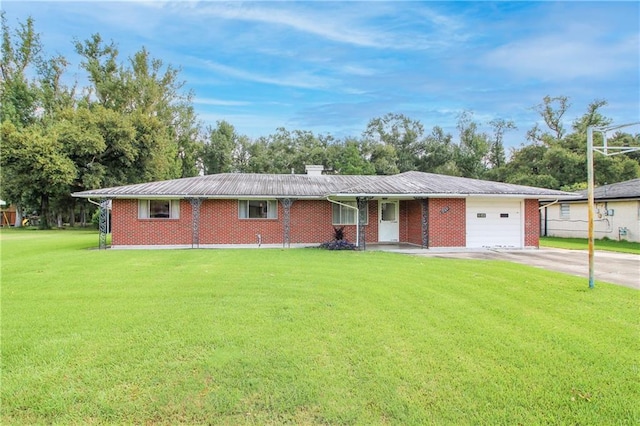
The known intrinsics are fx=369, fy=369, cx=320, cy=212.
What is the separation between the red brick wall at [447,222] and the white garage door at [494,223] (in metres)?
0.37

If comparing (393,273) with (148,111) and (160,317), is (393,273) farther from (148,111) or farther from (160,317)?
(148,111)

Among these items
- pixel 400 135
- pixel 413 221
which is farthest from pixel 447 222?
pixel 400 135

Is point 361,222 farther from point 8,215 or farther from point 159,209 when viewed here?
point 8,215

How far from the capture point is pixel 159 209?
15.3 metres

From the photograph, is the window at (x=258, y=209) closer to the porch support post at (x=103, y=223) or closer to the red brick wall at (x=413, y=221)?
the porch support post at (x=103, y=223)

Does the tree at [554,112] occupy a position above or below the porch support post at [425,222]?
above

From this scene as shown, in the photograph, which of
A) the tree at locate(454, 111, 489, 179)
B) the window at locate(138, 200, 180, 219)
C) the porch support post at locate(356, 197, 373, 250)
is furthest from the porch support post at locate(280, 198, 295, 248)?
the tree at locate(454, 111, 489, 179)

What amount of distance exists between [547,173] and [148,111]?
37513 mm

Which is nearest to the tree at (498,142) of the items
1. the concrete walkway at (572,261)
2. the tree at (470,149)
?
the tree at (470,149)

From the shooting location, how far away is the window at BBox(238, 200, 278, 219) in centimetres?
1561

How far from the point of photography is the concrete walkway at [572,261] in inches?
334

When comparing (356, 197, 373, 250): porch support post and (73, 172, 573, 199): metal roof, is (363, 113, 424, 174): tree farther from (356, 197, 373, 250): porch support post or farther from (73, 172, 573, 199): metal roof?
(356, 197, 373, 250): porch support post

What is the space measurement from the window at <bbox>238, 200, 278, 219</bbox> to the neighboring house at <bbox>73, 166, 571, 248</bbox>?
0.14 feet

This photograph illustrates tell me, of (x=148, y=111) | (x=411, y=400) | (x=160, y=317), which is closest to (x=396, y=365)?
(x=411, y=400)
